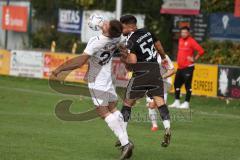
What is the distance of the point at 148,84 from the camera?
1335 centimetres

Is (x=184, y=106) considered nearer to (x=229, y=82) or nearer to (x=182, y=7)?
(x=229, y=82)

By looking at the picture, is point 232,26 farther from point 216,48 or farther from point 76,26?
point 76,26

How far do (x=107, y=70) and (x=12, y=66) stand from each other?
18.7 meters

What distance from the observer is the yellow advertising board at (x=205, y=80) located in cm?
2336

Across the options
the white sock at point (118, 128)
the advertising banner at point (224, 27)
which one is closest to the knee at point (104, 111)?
the white sock at point (118, 128)

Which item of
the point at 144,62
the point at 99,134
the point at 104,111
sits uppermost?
the point at 144,62

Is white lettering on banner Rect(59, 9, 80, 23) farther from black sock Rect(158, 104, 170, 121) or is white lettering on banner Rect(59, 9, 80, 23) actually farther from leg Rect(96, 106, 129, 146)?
leg Rect(96, 106, 129, 146)

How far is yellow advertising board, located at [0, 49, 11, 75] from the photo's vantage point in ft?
98.7

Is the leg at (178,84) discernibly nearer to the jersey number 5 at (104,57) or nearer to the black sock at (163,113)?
the black sock at (163,113)

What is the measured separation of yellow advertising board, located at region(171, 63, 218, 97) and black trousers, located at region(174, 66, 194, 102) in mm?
1717

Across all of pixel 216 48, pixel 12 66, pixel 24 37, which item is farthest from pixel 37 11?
pixel 216 48

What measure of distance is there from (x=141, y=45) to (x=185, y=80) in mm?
8787

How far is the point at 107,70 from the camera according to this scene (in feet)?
38.6

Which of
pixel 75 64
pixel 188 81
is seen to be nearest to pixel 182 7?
pixel 188 81
